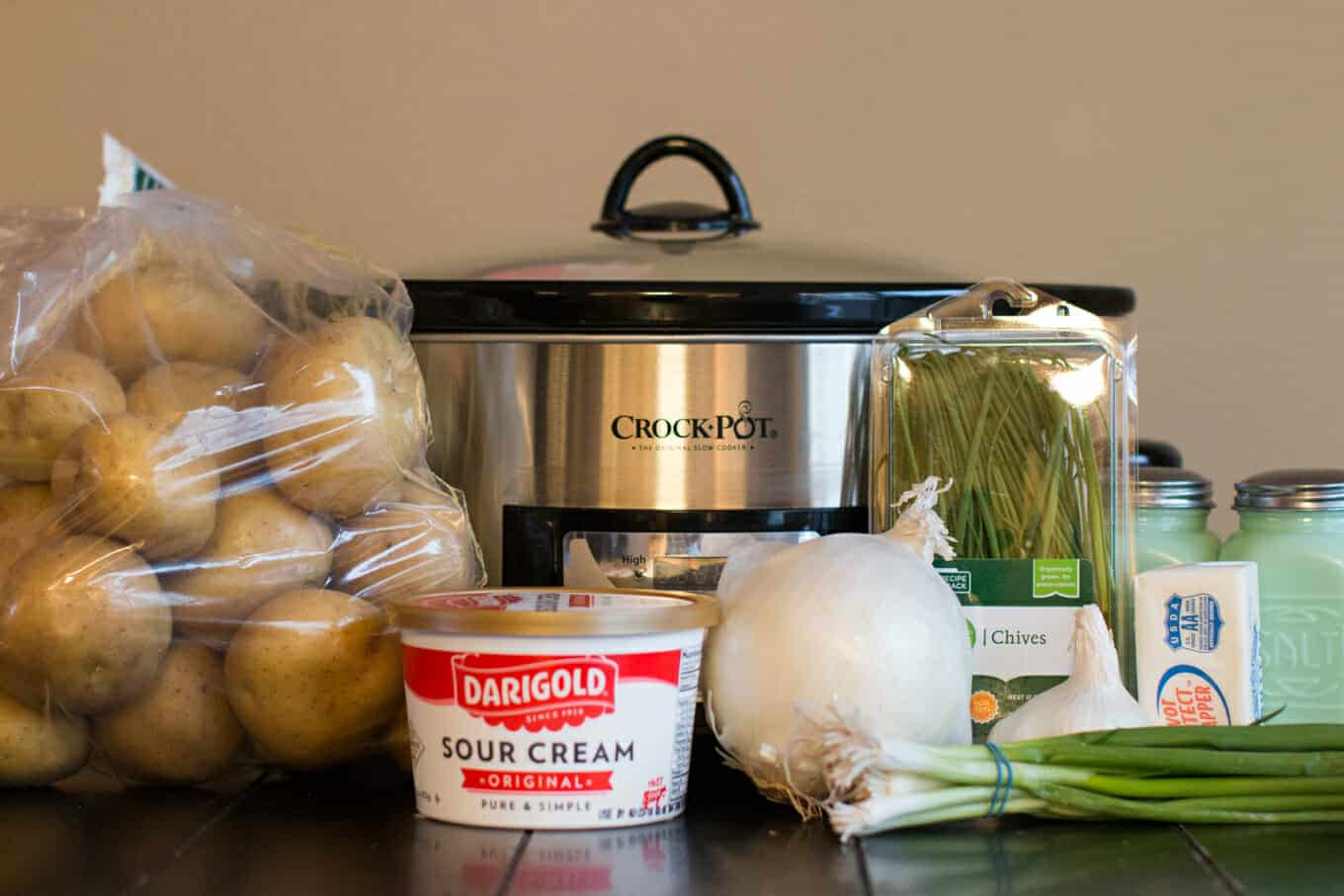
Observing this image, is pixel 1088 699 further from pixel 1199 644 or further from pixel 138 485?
pixel 138 485

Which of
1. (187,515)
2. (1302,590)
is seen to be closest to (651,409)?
(187,515)

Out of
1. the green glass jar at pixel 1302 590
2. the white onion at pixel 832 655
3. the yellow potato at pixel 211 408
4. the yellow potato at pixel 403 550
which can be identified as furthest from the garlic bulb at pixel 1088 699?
the yellow potato at pixel 211 408

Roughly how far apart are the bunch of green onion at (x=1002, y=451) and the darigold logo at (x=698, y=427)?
8 centimetres

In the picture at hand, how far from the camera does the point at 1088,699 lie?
727 millimetres

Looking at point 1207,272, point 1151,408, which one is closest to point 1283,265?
point 1207,272

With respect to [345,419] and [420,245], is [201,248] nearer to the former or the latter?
[345,419]

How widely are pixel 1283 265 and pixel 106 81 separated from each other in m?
1.25

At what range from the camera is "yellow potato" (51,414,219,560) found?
69 cm

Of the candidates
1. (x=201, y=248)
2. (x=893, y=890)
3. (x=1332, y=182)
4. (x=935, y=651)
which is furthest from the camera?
(x=1332, y=182)

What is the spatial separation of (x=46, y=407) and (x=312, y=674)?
186 millimetres

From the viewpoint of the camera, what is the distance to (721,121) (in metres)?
1.48

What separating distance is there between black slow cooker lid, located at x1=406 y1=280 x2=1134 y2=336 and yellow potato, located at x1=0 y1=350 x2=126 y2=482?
9.5 inches

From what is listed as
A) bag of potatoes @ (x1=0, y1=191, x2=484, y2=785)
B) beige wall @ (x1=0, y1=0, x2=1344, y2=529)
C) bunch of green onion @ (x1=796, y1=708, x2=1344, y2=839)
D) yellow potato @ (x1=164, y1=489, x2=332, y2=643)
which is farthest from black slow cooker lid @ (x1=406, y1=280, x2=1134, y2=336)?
beige wall @ (x1=0, y1=0, x2=1344, y2=529)

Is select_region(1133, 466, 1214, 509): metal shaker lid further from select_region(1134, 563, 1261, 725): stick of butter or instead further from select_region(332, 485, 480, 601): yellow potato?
select_region(332, 485, 480, 601): yellow potato
